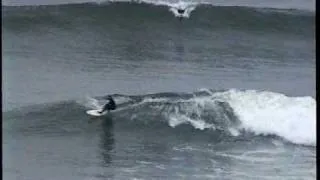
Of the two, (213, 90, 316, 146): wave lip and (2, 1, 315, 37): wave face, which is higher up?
(2, 1, 315, 37): wave face

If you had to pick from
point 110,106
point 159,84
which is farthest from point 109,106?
point 159,84

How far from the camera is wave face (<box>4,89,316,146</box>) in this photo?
1848mm

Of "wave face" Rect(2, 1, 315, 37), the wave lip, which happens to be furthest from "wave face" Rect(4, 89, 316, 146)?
"wave face" Rect(2, 1, 315, 37)

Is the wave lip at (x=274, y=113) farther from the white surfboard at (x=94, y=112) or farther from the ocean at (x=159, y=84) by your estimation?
the white surfboard at (x=94, y=112)

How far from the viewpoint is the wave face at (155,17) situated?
1936mm

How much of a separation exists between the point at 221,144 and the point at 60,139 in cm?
48

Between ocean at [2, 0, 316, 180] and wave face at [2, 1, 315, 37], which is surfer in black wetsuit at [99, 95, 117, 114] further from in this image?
wave face at [2, 1, 315, 37]

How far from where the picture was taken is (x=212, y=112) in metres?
1.92

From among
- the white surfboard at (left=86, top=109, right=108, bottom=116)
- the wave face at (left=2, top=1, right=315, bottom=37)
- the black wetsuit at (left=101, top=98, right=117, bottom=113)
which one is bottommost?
the white surfboard at (left=86, top=109, right=108, bottom=116)

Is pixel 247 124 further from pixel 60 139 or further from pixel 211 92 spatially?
pixel 60 139

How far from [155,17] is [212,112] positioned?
36 cm

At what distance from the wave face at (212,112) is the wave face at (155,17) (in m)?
0.22

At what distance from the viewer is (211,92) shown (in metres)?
1.93

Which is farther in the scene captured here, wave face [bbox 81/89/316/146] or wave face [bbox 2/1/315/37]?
wave face [bbox 2/1/315/37]
